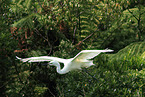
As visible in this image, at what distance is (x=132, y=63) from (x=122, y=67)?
18cm

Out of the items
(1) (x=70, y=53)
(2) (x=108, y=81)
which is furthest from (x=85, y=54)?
(1) (x=70, y=53)

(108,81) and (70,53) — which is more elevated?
(70,53)

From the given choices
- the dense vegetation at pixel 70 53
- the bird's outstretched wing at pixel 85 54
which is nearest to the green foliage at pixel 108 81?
the dense vegetation at pixel 70 53

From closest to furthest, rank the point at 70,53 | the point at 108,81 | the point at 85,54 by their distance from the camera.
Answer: the point at 85,54, the point at 108,81, the point at 70,53

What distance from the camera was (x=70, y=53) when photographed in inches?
86.6

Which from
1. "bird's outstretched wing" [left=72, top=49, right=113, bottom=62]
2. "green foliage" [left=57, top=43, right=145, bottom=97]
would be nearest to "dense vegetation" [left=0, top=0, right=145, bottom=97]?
"green foliage" [left=57, top=43, right=145, bottom=97]

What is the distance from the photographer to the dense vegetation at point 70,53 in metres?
1.62

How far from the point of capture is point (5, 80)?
195 centimetres

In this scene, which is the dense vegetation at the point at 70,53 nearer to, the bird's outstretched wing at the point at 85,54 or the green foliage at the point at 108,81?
the green foliage at the point at 108,81

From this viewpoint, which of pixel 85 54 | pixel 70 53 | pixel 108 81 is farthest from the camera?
pixel 70 53

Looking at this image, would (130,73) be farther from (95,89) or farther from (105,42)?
(105,42)

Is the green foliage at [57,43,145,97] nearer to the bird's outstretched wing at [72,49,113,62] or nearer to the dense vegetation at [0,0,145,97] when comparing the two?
the dense vegetation at [0,0,145,97]

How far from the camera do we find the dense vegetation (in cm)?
162

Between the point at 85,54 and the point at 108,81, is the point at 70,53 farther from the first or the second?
the point at 85,54
